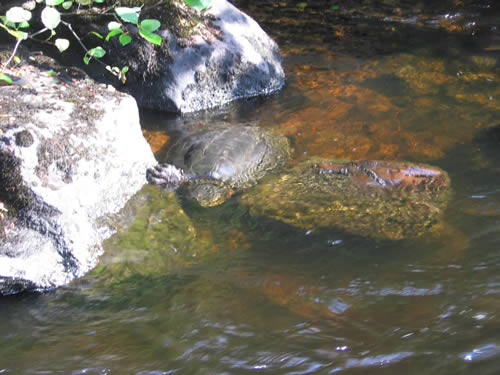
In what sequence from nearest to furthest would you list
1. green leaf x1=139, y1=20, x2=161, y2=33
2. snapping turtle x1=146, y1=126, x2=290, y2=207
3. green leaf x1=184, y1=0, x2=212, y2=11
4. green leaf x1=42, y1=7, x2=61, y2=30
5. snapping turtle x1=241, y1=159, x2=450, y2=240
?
green leaf x1=184, y1=0, x2=212, y2=11, green leaf x1=139, y1=20, x2=161, y2=33, green leaf x1=42, y1=7, x2=61, y2=30, snapping turtle x1=241, y1=159, x2=450, y2=240, snapping turtle x1=146, y1=126, x2=290, y2=207

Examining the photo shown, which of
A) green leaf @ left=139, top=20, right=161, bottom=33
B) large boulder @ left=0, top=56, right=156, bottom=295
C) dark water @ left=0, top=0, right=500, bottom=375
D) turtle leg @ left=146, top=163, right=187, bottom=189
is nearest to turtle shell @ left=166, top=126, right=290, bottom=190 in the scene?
turtle leg @ left=146, top=163, right=187, bottom=189

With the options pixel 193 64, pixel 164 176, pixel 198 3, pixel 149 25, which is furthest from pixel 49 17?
pixel 193 64

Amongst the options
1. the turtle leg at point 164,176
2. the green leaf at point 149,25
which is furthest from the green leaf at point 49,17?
the turtle leg at point 164,176

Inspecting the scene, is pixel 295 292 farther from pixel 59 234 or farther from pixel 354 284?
pixel 59 234

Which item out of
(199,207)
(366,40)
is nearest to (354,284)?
(199,207)

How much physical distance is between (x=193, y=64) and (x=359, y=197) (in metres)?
3.11

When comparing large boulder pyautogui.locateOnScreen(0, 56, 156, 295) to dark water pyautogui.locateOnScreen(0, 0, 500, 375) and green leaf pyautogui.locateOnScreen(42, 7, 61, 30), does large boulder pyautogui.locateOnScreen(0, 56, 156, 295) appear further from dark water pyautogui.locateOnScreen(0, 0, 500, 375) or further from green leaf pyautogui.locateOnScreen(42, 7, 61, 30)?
green leaf pyautogui.locateOnScreen(42, 7, 61, 30)

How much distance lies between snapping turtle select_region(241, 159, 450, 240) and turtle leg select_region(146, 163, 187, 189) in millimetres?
703

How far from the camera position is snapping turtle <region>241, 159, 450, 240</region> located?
10.9 ft

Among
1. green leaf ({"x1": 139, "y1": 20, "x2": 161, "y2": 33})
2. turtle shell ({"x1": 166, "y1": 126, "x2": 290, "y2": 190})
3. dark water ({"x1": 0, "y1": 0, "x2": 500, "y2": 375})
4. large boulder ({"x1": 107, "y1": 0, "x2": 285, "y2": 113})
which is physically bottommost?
dark water ({"x1": 0, "y1": 0, "x2": 500, "y2": 375})

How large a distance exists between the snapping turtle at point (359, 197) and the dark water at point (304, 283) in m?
0.10

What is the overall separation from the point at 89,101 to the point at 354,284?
2.83 m

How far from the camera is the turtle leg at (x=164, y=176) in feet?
13.6

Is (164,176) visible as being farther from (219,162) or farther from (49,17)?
(49,17)
